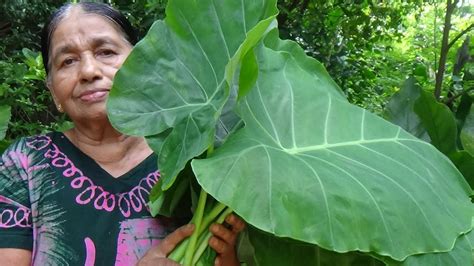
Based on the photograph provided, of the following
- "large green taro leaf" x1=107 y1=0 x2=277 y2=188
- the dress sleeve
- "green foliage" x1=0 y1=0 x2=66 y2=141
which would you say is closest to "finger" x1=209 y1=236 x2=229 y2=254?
"large green taro leaf" x1=107 y1=0 x2=277 y2=188

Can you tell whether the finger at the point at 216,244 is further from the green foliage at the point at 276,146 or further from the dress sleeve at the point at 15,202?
the dress sleeve at the point at 15,202

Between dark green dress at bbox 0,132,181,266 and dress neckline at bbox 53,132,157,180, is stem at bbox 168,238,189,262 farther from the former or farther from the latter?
dress neckline at bbox 53,132,157,180

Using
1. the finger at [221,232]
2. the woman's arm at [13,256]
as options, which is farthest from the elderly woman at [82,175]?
the finger at [221,232]

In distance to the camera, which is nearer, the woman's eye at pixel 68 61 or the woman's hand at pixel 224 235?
the woman's hand at pixel 224 235

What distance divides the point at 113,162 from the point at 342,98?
54 cm

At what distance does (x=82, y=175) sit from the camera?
4.03ft

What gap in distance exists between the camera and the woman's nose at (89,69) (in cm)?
120

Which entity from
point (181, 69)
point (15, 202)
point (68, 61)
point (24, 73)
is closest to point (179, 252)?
point (181, 69)

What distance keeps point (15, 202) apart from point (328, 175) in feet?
2.21

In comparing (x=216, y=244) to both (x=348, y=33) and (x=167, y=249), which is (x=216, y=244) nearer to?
(x=167, y=249)

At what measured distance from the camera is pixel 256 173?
0.79 m

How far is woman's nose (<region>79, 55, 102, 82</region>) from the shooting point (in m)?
1.20

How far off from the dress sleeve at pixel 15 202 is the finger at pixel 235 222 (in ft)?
1.47

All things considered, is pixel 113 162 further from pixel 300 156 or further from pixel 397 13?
pixel 397 13
